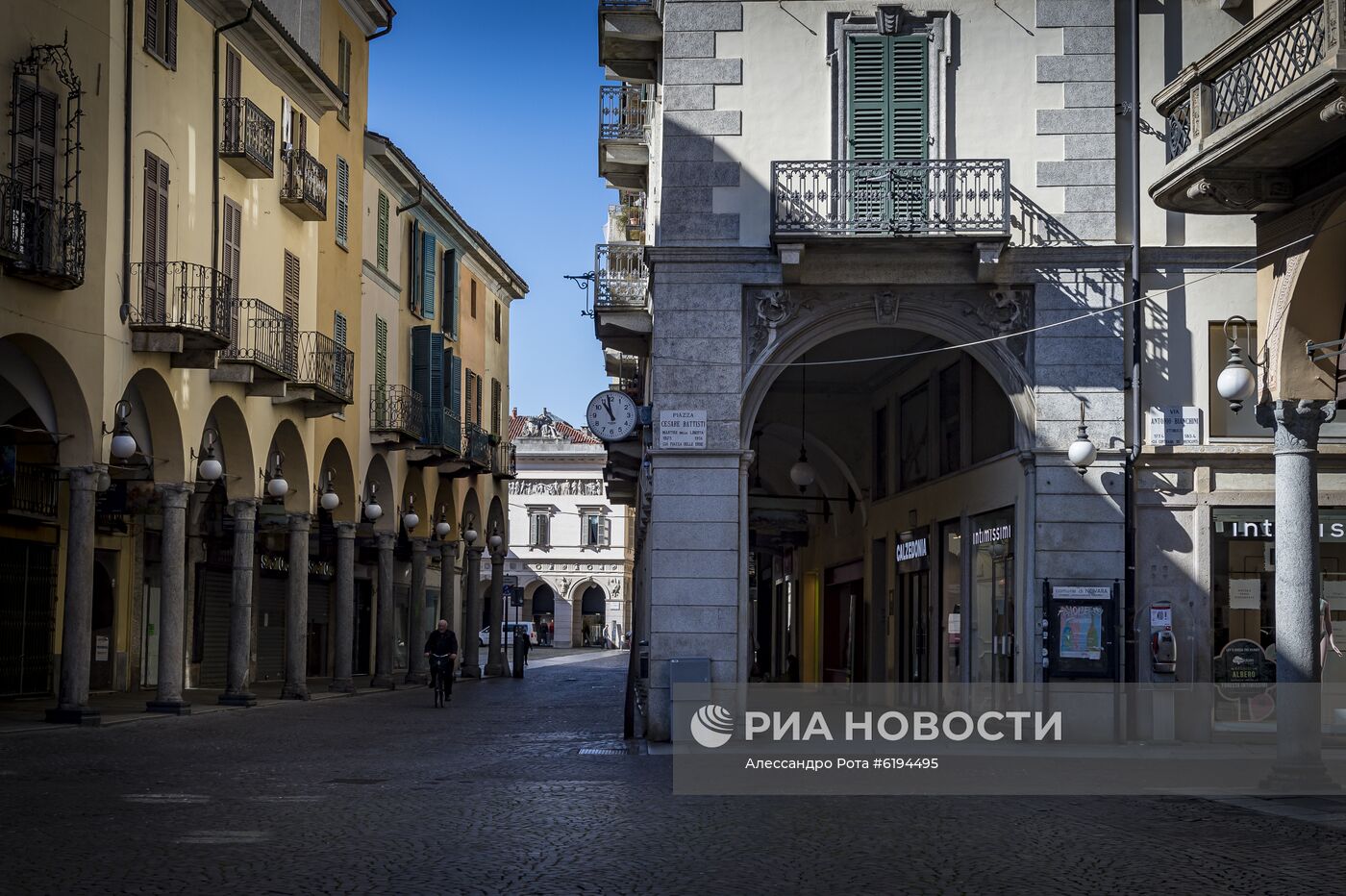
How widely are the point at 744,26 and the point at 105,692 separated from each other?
715 inches

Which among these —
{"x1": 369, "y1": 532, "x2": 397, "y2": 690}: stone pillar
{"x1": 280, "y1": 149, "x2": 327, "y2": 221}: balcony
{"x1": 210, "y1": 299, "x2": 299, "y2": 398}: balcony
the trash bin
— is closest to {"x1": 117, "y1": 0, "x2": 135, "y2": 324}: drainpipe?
{"x1": 210, "y1": 299, "x2": 299, "y2": 398}: balcony

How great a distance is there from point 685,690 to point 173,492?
9.61 m

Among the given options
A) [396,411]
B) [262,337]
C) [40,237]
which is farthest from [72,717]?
[396,411]

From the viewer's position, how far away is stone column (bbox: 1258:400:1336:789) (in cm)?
1452

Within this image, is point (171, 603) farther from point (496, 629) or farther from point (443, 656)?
point (496, 629)

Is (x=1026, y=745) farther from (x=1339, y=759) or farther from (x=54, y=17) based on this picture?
(x=54, y=17)

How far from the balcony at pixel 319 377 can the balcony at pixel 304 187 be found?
2138mm

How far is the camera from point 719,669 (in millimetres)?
19781

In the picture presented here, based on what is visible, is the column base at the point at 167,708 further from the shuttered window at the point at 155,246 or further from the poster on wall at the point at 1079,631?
the poster on wall at the point at 1079,631

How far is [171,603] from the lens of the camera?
25.0 m

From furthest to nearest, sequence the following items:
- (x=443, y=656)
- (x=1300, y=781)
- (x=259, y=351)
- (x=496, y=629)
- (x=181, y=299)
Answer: (x=496, y=629)
(x=443, y=656)
(x=259, y=351)
(x=181, y=299)
(x=1300, y=781)

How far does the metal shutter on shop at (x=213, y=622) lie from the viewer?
3600 cm

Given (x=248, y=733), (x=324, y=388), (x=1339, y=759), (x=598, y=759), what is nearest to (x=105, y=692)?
(x=324, y=388)

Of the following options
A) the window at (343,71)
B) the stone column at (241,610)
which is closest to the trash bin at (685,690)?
the stone column at (241,610)
